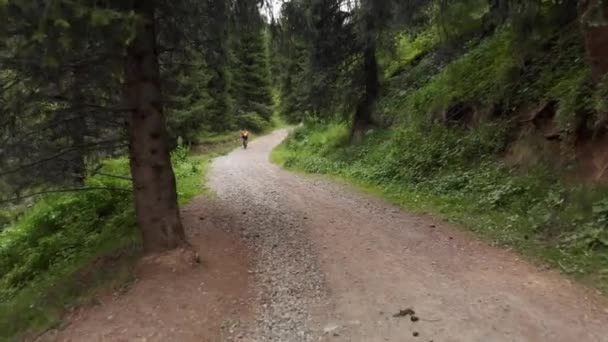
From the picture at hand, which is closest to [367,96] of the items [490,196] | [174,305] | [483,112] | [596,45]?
[483,112]

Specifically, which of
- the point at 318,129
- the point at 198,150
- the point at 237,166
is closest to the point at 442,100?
the point at 237,166

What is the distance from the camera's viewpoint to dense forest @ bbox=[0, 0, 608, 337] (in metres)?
5.45

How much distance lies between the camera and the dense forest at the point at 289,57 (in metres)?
5.45

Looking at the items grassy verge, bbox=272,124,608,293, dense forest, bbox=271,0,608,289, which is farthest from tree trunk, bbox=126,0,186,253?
grassy verge, bbox=272,124,608,293

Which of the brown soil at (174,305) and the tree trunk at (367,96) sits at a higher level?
the tree trunk at (367,96)

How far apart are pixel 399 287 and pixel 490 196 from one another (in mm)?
3368

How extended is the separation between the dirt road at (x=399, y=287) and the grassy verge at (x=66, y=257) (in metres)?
2.26

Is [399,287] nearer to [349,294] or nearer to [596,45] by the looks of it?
[349,294]

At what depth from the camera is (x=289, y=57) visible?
32.1 ft

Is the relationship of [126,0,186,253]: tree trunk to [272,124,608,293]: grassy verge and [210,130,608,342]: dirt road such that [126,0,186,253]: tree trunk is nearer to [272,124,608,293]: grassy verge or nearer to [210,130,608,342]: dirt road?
[210,130,608,342]: dirt road

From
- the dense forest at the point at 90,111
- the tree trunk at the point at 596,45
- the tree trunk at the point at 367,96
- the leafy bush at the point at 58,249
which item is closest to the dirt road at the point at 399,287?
the dense forest at the point at 90,111

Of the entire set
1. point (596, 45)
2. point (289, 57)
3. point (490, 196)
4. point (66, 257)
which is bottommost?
point (66, 257)

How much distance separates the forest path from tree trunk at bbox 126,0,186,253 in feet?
1.83

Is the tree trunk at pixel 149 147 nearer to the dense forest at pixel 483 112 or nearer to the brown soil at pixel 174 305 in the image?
the brown soil at pixel 174 305
